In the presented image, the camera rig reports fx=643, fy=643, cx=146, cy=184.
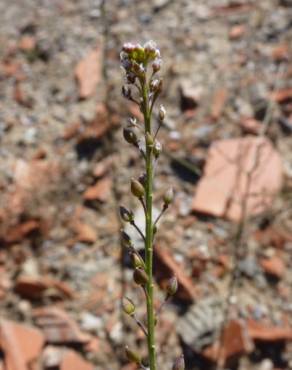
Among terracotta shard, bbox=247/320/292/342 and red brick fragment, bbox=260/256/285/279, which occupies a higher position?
red brick fragment, bbox=260/256/285/279

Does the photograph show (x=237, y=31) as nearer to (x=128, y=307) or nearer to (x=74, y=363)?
(x=74, y=363)

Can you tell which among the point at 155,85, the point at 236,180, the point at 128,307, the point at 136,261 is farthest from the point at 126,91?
the point at 236,180

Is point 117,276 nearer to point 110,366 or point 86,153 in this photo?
point 110,366

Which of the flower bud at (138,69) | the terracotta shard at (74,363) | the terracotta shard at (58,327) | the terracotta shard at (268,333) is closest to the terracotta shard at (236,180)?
the terracotta shard at (268,333)

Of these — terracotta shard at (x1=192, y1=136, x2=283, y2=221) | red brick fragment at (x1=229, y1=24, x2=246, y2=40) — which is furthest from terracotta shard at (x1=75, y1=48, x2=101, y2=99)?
terracotta shard at (x1=192, y1=136, x2=283, y2=221)

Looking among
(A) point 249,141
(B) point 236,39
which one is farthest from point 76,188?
(B) point 236,39

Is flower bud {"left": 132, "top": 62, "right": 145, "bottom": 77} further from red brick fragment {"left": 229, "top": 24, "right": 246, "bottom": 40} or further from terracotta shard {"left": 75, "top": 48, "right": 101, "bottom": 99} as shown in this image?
red brick fragment {"left": 229, "top": 24, "right": 246, "bottom": 40}
